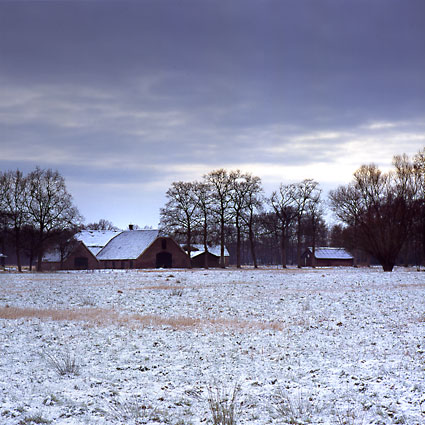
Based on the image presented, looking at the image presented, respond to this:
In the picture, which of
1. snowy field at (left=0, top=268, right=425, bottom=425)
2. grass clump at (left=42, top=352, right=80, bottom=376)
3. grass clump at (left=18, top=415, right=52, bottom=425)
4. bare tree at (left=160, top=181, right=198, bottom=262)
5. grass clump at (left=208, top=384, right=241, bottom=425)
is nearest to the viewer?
grass clump at (left=208, top=384, right=241, bottom=425)

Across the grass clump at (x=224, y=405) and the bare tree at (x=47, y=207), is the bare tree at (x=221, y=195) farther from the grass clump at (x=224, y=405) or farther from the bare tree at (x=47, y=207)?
the grass clump at (x=224, y=405)

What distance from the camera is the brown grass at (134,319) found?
51.0 ft

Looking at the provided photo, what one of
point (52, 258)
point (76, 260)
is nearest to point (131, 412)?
point (76, 260)

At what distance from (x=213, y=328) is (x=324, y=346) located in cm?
391

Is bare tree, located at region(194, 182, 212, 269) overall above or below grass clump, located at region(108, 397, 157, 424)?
above

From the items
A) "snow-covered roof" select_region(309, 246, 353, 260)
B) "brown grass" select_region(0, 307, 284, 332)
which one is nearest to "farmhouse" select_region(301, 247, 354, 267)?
"snow-covered roof" select_region(309, 246, 353, 260)

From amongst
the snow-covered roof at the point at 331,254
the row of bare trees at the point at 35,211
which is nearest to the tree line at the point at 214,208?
the row of bare trees at the point at 35,211

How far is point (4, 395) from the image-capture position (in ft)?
29.0

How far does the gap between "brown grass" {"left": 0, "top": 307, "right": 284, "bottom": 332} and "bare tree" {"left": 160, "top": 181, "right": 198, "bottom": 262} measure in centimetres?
5008

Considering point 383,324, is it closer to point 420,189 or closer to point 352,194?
point 420,189

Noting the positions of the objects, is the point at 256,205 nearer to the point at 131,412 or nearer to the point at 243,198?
the point at 243,198

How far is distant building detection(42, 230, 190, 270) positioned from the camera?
83.0m

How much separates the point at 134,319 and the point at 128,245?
230ft

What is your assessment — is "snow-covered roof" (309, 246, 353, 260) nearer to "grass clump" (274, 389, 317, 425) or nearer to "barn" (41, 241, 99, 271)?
"barn" (41, 241, 99, 271)
